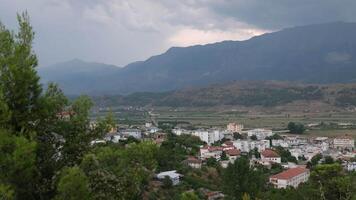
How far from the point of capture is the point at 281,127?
271ft

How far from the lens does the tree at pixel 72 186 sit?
607 centimetres

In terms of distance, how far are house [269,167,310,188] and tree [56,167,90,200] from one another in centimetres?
3141

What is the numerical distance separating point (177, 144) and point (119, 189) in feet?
127

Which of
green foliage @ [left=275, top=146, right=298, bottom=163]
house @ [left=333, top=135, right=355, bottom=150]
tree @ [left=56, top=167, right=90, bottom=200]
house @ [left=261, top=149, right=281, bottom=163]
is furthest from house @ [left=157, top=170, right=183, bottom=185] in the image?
house @ [left=333, top=135, right=355, bottom=150]

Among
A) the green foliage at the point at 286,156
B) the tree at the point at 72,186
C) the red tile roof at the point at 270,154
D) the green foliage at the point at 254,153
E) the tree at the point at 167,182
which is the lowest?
the green foliage at the point at 286,156

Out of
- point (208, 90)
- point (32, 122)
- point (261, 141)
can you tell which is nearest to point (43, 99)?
point (32, 122)

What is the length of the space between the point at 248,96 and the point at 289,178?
→ 286 feet

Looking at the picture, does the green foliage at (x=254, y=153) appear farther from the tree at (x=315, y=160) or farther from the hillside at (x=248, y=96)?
the hillside at (x=248, y=96)

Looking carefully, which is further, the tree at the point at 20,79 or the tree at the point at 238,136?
the tree at the point at 238,136

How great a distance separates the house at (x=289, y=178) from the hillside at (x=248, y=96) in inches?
3015

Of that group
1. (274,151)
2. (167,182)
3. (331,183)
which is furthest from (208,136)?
(331,183)

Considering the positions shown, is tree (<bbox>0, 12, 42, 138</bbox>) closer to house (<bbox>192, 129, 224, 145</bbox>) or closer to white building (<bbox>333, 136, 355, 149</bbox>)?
house (<bbox>192, 129, 224, 145</bbox>)

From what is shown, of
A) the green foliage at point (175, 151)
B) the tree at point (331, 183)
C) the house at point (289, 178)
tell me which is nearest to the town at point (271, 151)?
the house at point (289, 178)

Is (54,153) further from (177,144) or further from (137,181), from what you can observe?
(177,144)
